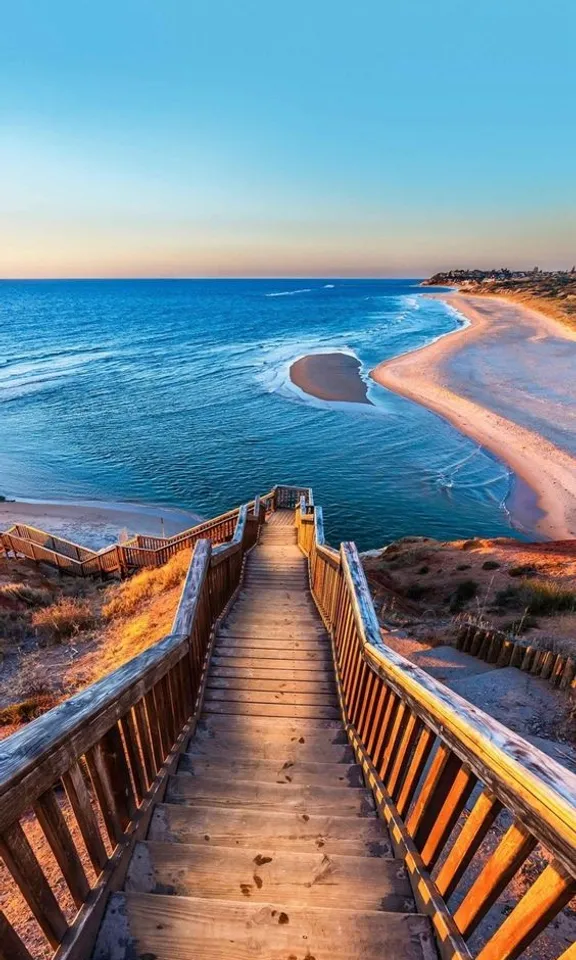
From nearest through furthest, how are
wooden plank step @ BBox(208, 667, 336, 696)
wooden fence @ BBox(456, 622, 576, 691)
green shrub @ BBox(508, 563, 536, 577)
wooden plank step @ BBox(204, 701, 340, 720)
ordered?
1. wooden plank step @ BBox(204, 701, 340, 720)
2. wooden plank step @ BBox(208, 667, 336, 696)
3. wooden fence @ BBox(456, 622, 576, 691)
4. green shrub @ BBox(508, 563, 536, 577)

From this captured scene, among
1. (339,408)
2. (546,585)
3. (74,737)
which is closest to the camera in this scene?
(74,737)

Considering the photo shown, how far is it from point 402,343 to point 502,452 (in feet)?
114

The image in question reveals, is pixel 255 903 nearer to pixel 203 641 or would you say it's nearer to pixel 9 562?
pixel 203 641

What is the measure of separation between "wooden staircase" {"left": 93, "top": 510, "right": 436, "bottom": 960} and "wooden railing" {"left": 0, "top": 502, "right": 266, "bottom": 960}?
5.4 inches

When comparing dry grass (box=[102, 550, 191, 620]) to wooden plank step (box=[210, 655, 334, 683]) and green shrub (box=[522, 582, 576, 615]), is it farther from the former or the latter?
green shrub (box=[522, 582, 576, 615])

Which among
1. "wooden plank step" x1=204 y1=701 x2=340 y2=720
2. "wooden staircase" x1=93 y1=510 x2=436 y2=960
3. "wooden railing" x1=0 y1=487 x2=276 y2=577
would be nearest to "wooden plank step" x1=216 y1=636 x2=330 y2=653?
"wooden staircase" x1=93 y1=510 x2=436 y2=960

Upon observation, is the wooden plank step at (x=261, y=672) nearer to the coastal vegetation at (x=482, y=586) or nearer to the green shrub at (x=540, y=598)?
the coastal vegetation at (x=482, y=586)

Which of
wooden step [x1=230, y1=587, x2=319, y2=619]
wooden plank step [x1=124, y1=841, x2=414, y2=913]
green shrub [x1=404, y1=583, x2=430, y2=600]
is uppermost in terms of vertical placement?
wooden plank step [x1=124, y1=841, x2=414, y2=913]

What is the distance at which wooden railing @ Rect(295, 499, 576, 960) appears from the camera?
1485 millimetres

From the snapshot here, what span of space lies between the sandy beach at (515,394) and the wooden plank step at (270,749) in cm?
1755

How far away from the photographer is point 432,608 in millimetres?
11383

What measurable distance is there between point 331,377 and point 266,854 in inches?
1582

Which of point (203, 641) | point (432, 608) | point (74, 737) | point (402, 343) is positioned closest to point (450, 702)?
point (74, 737)

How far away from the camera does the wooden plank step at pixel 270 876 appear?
221 centimetres
